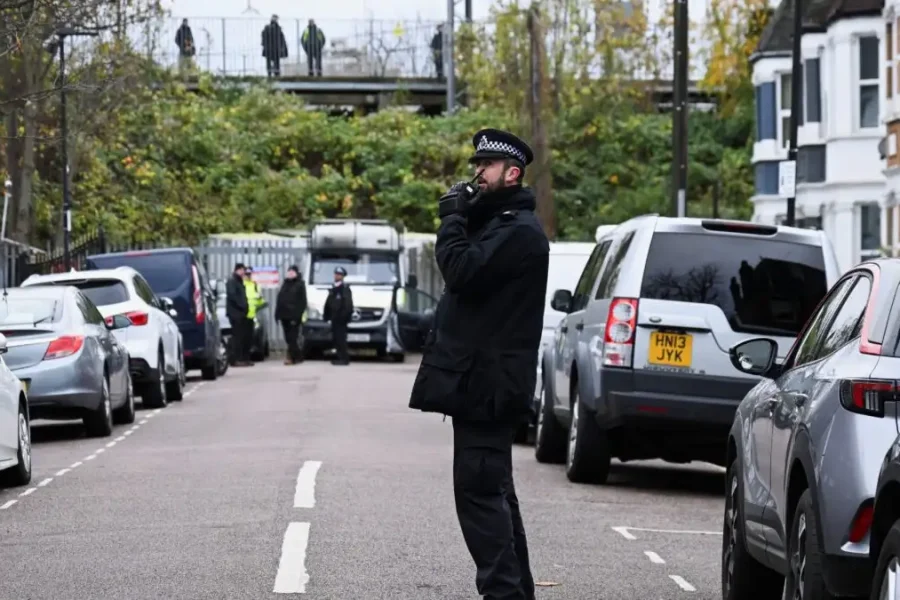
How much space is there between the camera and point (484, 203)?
8.24 m

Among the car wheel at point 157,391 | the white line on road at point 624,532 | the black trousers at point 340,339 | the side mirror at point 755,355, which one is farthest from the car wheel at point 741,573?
the black trousers at point 340,339

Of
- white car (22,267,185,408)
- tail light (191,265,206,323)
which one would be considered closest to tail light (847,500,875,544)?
white car (22,267,185,408)

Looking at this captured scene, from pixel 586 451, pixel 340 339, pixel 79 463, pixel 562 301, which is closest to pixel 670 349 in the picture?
pixel 586 451

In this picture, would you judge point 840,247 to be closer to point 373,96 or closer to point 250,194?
point 250,194

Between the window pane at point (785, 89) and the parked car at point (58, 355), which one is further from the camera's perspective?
the window pane at point (785, 89)

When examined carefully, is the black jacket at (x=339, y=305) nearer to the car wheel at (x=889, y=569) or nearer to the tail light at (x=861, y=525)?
the tail light at (x=861, y=525)

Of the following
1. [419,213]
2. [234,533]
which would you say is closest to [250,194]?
[419,213]

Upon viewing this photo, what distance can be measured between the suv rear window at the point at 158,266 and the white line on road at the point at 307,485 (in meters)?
14.9

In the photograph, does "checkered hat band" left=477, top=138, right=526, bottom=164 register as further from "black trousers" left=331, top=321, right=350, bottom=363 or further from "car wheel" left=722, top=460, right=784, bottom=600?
"black trousers" left=331, top=321, right=350, bottom=363

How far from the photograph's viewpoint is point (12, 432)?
1473cm

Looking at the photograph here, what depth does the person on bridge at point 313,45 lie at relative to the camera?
72562 millimetres

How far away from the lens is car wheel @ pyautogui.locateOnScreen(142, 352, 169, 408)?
25500 mm

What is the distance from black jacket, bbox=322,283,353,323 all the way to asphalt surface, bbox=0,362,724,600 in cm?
1742

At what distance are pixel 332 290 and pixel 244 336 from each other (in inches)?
72.0
